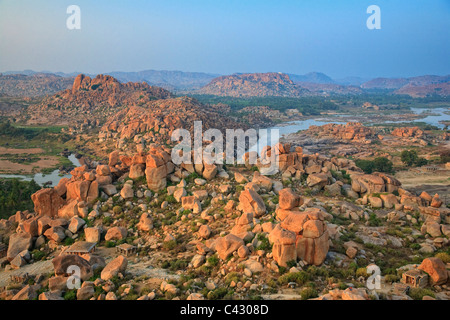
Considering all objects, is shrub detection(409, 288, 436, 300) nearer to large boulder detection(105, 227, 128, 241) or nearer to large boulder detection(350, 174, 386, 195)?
large boulder detection(350, 174, 386, 195)

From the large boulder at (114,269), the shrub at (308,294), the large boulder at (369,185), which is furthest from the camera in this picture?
the large boulder at (369,185)

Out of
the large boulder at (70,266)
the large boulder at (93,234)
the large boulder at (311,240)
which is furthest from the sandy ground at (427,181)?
the large boulder at (70,266)

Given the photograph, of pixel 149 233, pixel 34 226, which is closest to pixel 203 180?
pixel 149 233

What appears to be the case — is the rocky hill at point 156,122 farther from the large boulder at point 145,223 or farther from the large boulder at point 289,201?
the large boulder at point 289,201

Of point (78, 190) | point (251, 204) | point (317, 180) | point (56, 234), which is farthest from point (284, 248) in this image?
point (78, 190)

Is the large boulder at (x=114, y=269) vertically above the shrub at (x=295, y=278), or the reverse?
the shrub at (x=295, y=278)

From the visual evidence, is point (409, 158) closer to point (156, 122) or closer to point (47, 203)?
point (156, 122)

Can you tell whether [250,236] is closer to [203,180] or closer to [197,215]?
[197,215]
